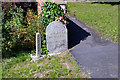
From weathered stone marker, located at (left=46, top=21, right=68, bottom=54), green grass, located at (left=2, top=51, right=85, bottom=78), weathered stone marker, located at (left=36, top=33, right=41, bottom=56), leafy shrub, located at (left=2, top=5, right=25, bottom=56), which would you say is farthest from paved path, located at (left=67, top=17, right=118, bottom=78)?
leafy shrub, located at (left=2, top=5, right=25, bottom=56)

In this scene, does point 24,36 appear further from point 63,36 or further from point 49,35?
point 63,36

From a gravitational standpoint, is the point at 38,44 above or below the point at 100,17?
below

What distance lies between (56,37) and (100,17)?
15.9 ft

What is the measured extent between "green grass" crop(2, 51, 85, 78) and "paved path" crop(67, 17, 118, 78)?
243 millimetres

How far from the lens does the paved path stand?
3.44 metres

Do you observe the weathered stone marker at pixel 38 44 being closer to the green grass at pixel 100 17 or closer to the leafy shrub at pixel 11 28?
the leafy shrub at pixel 11 28

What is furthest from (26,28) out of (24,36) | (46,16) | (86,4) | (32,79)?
(86,4)

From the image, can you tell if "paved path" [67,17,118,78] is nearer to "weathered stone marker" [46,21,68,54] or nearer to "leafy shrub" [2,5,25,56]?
"weathered stone marker" [46,21,68,54]

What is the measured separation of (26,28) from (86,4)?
7.36m

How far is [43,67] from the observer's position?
4168 mm

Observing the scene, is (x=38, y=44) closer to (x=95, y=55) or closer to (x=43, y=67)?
(x=43, y=67)

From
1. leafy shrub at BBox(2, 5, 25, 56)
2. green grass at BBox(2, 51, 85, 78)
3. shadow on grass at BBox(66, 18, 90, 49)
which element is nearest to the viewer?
green grass at BBox(2, 51, 85, 78)

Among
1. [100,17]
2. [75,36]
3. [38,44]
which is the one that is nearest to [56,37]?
[38,44]

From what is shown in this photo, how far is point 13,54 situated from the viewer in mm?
5574
